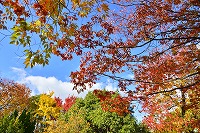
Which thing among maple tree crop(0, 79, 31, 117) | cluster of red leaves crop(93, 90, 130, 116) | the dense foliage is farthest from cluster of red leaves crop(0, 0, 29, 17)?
maple tree crop(0, 79, 31, 117)

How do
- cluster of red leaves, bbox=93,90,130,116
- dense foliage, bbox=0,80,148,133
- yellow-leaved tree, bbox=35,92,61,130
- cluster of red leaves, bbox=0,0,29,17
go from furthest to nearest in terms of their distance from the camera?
yellow-leaved tree, bbox=35,92,61,130 → dense foliage, bbox=0,80,148,133 → cluster of red leaves, bbox=93,90,130,116 → cluster of red leaves, bbox=0,0,29,17

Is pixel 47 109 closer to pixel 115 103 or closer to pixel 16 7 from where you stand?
pixel 115 103

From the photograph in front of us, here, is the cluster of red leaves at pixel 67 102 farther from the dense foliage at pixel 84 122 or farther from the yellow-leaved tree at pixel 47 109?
the dense foliage at pixel 84 122

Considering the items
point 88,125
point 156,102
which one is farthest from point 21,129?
point 156,102

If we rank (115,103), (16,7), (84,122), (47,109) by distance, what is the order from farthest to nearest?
1. (47,109)
2. (84,122)
3. (115,103)
4. (16,7)

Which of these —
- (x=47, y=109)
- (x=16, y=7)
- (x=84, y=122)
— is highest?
(x=47, y=109)

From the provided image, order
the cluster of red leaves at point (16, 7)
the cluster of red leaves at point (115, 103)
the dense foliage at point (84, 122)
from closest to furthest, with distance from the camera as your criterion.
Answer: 1. the cluster of red leaves at point (16, 7)
2. the cluster of red leaves at point (115, 103)
3. the dense foliage at point (84, 122)

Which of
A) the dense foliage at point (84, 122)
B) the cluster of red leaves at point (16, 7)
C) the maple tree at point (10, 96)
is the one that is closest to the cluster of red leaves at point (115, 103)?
the cluster of red leaves at point (16, 7)

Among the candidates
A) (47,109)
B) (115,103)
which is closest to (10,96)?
(47,109)

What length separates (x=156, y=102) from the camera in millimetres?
16094

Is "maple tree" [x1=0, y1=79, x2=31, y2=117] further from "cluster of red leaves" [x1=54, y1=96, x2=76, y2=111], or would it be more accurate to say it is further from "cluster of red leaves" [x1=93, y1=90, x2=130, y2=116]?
"cluster of red leaves" [x1=93, y1=90, x2=130, y2=116]

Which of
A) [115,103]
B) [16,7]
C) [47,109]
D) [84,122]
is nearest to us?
[16,7]

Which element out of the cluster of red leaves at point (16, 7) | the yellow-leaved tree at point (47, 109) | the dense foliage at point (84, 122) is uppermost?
the yellow-leaved tree at point (47, 109)

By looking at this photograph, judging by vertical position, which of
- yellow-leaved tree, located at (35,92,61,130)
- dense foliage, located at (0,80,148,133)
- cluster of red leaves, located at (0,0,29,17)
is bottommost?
cluster of red leaves, located at (0,0,29,17)
